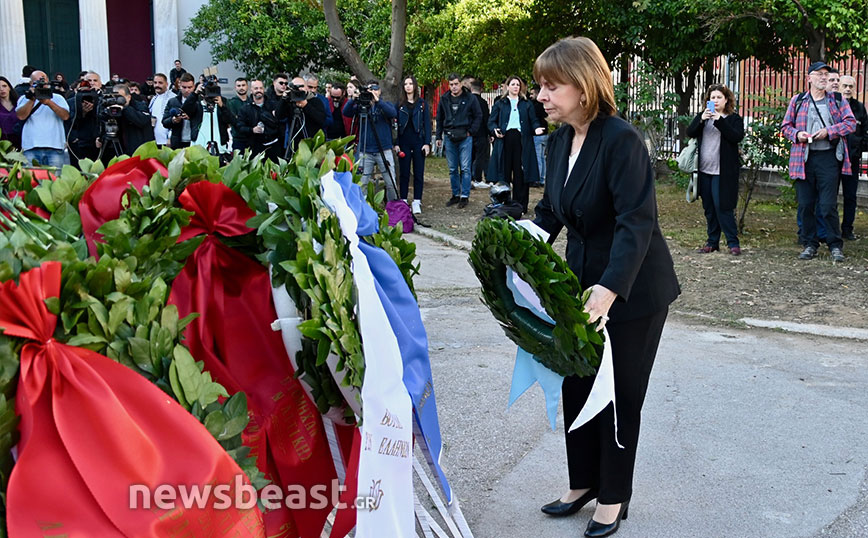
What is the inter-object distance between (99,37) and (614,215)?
83.2 ft

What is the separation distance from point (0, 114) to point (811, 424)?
1098 cm

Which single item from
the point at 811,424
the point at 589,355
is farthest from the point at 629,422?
the point at 811,424

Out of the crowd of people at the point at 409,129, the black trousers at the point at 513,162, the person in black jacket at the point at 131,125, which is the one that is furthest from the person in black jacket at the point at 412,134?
the person in black jacket at the point at 131,125

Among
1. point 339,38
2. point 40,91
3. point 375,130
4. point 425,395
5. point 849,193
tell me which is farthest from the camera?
point 339,38

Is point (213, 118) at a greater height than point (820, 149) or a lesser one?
greater

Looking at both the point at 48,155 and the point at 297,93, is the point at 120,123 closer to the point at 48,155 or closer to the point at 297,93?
the point at 48,155

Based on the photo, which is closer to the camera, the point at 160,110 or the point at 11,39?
the point at 160,110

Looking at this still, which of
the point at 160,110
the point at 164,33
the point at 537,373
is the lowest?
the point at 537,373

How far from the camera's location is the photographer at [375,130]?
13117 mm

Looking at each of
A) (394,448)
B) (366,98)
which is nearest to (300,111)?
(366,98)

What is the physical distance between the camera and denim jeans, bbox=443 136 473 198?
49.6 ft

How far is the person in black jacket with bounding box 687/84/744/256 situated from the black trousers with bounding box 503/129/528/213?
162 inches

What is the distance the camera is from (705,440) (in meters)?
5.08

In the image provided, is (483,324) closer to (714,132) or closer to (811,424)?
(811,424)
